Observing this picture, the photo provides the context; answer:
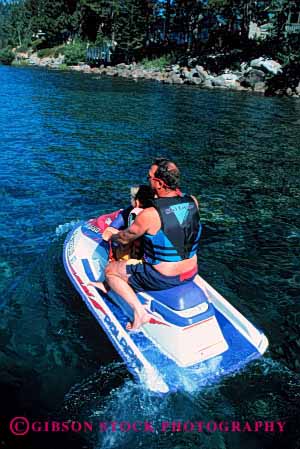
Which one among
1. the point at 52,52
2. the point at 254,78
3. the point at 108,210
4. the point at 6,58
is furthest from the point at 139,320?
the point at 52,52

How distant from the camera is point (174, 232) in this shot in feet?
15.5

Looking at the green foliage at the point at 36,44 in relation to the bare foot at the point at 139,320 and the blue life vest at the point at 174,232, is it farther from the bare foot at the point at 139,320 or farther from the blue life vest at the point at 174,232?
the bare foot at the point at 139,320

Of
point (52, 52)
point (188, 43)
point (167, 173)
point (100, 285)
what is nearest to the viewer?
point (167, 173)

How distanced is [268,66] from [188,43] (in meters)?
23.0

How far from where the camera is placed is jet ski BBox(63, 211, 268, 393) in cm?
468

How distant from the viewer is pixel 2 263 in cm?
736

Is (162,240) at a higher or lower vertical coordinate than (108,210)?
higher

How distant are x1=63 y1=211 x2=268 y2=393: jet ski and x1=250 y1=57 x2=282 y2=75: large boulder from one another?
118ft

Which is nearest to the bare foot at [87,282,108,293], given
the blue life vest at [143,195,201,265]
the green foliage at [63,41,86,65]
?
the blue life vest at [143,195,201,265]

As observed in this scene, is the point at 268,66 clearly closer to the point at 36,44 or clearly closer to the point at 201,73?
the point at 201,73

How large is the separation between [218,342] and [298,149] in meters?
13.7

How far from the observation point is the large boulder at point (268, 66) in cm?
3616

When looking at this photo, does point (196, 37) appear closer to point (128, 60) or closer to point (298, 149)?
point (128, 60)

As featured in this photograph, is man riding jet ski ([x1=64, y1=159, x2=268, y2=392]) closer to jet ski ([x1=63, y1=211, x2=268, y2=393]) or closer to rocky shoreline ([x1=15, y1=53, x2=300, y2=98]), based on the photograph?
jet ski ([x1=63, y1=211, x2=268, y2=393])
